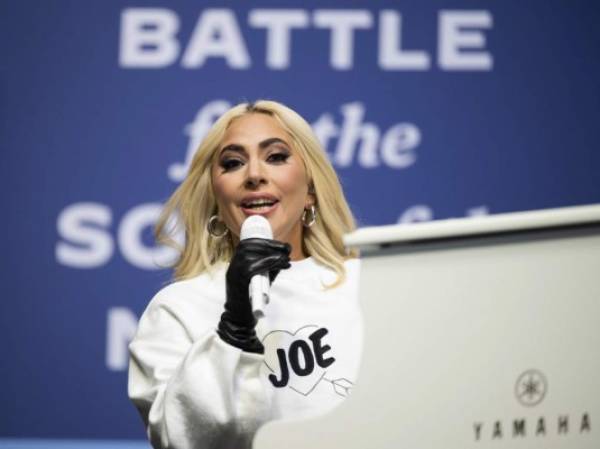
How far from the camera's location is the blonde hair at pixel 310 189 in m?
2.44

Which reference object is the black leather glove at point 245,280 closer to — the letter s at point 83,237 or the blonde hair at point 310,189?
the blonde hair at point 310,189

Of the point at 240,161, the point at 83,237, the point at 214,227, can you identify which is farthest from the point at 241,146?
the point at 83,237

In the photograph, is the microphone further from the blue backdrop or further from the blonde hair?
the blue backdrop

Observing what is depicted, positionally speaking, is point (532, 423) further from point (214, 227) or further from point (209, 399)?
point (214, 227)

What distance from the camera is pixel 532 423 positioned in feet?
4.54

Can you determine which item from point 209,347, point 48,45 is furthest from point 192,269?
point 48,45

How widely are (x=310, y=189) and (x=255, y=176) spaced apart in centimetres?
22

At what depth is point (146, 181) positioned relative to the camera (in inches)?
145

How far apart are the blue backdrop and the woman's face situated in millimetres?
1204

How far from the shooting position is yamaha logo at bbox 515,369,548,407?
54.6 inches

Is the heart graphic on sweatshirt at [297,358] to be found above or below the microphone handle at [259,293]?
below

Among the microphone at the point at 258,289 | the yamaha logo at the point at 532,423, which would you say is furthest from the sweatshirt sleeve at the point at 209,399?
the yamaha logo at the point at 532,423

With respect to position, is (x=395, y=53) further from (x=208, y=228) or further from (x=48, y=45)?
(x=208, y=228)

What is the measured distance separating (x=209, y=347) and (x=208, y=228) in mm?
632
